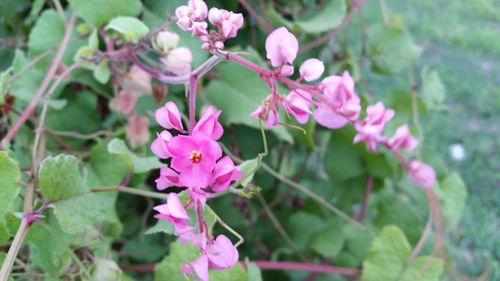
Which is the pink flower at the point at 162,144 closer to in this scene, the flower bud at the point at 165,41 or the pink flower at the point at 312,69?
the pink flower at the point at 312,69

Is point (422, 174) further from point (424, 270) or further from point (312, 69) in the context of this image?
point (312, 69)

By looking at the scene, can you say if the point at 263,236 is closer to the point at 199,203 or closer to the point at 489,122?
the point at 199,203

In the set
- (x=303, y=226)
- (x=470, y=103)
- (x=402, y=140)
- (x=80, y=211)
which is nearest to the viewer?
(x=80, y=211)

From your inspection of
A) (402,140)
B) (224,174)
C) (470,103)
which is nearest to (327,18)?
(402,140)

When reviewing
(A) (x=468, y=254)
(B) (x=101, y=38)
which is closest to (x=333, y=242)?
(B) (x=101, y=38)

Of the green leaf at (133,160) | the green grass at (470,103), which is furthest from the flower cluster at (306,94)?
the green grass at (470,103)

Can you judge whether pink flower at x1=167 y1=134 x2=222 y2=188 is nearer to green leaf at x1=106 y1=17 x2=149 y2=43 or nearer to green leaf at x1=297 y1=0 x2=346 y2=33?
green leaf at x1=106 y1=17 x2=149 y2=43

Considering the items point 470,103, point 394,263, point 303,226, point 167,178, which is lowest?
point 470,103
